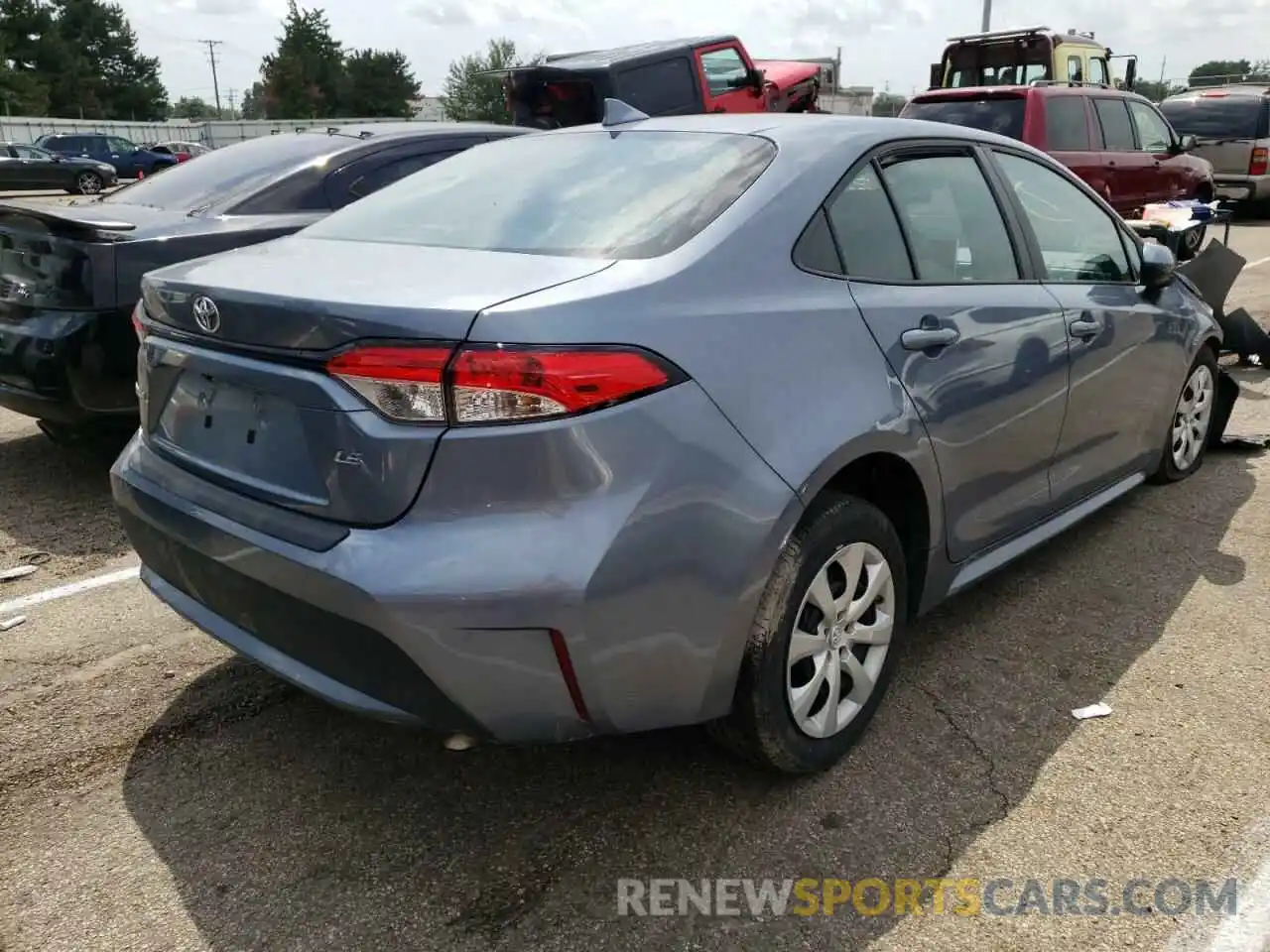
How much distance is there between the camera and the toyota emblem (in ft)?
7.56

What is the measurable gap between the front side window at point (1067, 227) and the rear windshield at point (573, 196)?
47.7 inches

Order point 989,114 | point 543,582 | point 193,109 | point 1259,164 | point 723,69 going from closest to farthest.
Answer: point 543,582 < point 989,114 < point 723,69 < point 1259,164 < point 193,109

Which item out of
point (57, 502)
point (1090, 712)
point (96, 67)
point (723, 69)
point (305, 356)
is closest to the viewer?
point (305, 356)

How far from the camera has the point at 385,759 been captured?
273 cm

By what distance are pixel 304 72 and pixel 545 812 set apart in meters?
82.0

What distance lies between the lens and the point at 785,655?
2.40 meters

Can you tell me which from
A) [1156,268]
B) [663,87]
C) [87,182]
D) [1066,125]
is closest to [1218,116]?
[1066,125]

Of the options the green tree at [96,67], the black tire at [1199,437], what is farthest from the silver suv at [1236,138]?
the green tree at [96,67]

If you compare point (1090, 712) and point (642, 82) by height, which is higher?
point (642, 82)

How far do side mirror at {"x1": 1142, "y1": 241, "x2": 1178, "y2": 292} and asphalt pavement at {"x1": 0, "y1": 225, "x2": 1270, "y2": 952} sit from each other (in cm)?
129

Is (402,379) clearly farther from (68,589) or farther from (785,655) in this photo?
(68,589)

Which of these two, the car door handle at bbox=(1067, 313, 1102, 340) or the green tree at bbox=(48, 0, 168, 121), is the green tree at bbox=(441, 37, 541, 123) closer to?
the green tree at bbox=(48, 0, 168, 121)

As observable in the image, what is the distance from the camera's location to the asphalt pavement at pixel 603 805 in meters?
2.17

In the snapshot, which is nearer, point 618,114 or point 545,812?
Result: point 545,812
